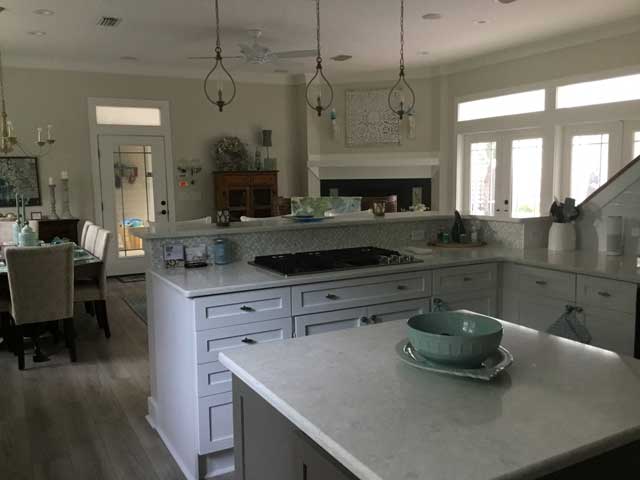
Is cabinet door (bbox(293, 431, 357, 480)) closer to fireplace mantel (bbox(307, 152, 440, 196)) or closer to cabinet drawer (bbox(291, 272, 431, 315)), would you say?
cabinet drawer (bbox(291, 272, 431, 315))

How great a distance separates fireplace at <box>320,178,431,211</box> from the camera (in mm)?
8883

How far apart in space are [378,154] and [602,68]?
3.42 meters

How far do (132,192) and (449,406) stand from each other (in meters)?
7.49

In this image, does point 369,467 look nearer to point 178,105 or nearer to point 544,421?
point 544,421

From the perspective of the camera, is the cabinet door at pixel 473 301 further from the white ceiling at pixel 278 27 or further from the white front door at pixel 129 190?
the white front door at pixel 129 190

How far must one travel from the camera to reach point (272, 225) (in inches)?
137

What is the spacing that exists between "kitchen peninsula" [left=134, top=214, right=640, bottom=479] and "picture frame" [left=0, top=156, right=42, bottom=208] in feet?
16.7

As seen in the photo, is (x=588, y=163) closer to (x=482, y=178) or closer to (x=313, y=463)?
(x=482, y=178)

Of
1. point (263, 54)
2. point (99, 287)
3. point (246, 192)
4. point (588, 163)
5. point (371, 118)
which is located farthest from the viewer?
point (371, 118)

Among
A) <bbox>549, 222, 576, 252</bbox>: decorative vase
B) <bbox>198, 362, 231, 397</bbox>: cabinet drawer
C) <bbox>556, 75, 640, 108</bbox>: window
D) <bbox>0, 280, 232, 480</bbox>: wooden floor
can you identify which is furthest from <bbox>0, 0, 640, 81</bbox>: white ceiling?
<bbox>198, 362, 231, 397</bbox>: cabinet drawer

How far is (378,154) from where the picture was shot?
877 centimetres

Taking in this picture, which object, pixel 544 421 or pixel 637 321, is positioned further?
pixel 637 321

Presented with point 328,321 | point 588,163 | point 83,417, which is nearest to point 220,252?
point 328,321

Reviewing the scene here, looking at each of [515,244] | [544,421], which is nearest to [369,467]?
[544,421]
